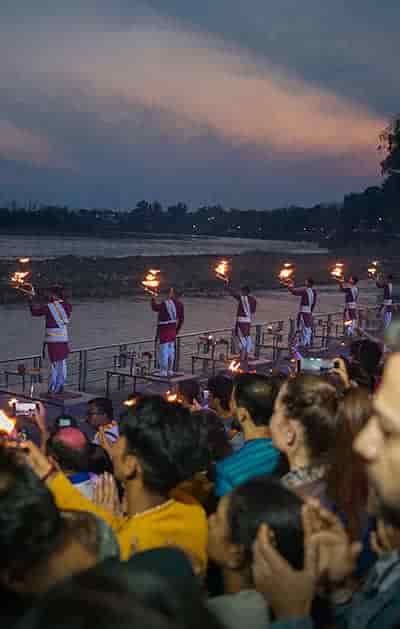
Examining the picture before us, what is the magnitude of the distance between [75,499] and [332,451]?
43.1 inches

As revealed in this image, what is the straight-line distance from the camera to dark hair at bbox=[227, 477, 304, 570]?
2195 mm

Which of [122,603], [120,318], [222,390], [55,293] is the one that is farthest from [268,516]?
[120,318]

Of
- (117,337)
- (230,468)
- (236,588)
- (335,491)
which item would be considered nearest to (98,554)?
(236,588)

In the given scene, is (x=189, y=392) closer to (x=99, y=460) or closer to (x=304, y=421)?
(x=99, y=460)

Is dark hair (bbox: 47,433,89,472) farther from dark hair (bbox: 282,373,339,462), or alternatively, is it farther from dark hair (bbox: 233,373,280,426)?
dark hair (bbox: 282,373,339,462)

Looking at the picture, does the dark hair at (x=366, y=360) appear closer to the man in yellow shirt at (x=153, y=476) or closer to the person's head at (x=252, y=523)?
the man in yellow shirt at (x=153, y=476)

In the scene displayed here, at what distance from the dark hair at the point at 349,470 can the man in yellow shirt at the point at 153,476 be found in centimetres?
56

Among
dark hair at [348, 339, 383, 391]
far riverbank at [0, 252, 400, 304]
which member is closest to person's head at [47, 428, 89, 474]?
dark hair at [348, 339, 383, 391]

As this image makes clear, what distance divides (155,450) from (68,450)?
1.11m

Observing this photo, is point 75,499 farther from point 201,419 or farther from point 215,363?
point 215,363

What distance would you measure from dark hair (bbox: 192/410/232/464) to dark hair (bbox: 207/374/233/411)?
1.55 meters

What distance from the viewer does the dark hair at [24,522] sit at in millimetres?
1912

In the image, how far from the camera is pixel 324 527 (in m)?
2.37

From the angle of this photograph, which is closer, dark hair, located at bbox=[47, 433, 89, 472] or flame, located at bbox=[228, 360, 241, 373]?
dark hair, located at bbox=[47, 433, 89, 472]
